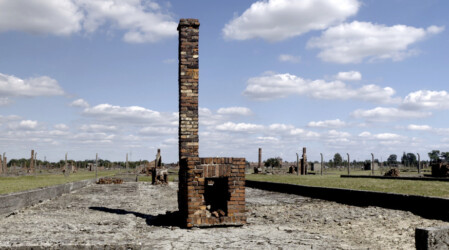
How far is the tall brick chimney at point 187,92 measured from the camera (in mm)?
8148

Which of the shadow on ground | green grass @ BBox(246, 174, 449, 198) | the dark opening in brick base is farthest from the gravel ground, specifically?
green grass @ BBox(246, 174, 449, 198)

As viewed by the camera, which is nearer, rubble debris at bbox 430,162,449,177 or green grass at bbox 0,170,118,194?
green grass at bbox 0,170,118,194

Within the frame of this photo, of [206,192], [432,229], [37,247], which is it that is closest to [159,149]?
[206,192]

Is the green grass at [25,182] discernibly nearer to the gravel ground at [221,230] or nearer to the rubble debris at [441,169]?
the gravel ground at [221,230]

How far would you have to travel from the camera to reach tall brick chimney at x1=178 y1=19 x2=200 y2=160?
8148 millimetres

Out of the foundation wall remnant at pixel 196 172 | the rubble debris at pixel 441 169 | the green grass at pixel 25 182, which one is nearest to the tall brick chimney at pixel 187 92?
the foundation wall remnant at pixel 196 172

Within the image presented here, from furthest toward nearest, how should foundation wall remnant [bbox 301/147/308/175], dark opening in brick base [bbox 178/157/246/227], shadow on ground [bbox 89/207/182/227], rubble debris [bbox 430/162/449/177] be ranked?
foundation wall remnant [bbox 301/147/308/175], rubble debris [bbox 430/162/449/177], shadow on ground [bbox 89/207/182/227], dark opening in brick base [bbox 178/157/246/227]

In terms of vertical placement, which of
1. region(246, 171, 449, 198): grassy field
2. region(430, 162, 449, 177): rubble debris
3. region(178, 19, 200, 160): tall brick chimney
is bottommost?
region(246, 171, 449, 198): grassy field

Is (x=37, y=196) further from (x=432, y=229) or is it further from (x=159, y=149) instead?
(x=159, y=149)

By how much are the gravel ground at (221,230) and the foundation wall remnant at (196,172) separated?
31cm

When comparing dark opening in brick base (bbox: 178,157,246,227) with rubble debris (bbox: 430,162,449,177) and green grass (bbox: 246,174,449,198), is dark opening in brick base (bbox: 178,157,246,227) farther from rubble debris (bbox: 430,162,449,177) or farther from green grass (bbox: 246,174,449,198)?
rubble debris (bbox: 430,162,449,177)

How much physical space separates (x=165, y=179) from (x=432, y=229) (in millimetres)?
18868

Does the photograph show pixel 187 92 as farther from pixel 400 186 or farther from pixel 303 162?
pixel 303 162

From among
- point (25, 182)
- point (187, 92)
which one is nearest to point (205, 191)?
point (187, 92)
